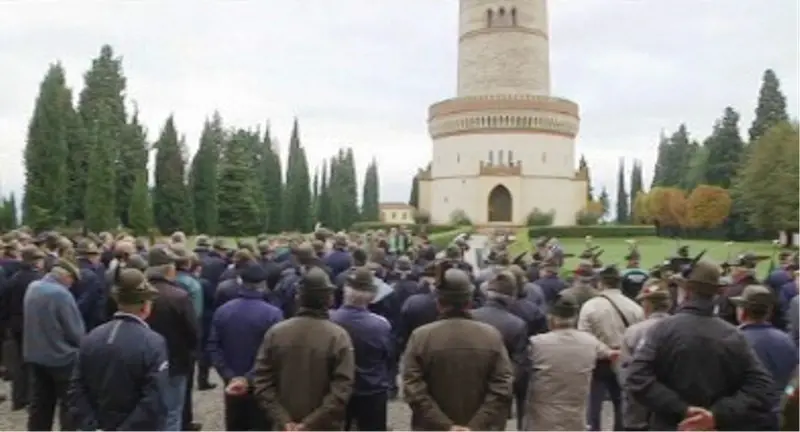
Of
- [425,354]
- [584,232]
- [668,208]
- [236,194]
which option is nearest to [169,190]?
[236,194]

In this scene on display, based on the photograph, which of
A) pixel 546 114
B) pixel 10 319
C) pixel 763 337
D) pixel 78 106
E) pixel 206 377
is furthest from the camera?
pixel 546 114

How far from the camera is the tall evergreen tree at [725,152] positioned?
2491 inches

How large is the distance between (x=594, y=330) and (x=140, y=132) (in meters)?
38.3

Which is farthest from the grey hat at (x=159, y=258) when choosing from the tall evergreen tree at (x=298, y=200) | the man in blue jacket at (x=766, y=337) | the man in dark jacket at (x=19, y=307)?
the tall evergreen tree at (x=298, y=200)

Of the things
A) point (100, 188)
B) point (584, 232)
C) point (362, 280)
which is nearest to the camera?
point (362, 280)

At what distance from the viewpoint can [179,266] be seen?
335 inches

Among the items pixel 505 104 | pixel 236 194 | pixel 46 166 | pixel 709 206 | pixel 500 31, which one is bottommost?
pixel 709 206

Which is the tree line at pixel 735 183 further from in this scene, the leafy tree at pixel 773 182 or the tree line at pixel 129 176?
the tree line at pixel 129 176

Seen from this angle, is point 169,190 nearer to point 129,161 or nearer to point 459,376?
point 129,161

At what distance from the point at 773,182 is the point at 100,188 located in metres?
35.2

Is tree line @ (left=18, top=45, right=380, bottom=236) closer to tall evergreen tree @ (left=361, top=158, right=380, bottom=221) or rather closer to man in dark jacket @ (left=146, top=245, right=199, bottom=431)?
tall evergreen tree @ (left=361, top=158, right=380, bottom=221)

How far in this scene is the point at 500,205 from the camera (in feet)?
208

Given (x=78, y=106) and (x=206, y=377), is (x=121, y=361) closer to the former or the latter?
(x=206, y=377)

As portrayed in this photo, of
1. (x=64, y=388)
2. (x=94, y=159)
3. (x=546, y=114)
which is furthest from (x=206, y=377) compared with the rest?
(x=546, y=114)
